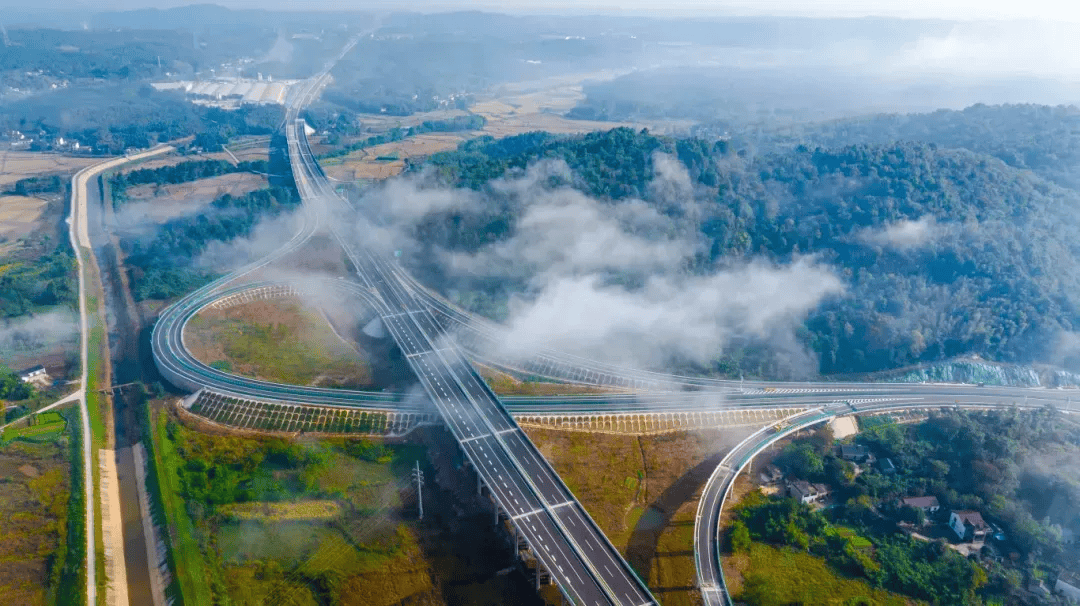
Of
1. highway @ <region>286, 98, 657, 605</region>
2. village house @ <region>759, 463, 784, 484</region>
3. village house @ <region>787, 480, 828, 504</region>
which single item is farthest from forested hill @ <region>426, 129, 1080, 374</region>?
highway @ <region>286, 98, 657, 605</region>

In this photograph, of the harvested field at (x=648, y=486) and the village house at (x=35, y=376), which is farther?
the village house at (x=35, y=376)

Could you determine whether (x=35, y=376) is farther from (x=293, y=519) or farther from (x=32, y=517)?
(x=293, y=519)

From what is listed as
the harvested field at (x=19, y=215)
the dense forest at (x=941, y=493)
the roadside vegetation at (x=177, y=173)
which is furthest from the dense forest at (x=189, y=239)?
the dense forest at (x=941, y=493)

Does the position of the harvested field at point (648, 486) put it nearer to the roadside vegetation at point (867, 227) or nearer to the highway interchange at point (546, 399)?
the highway interchange at point (546, 399)

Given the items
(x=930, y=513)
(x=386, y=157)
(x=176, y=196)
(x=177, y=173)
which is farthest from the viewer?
(x=386, y=157)

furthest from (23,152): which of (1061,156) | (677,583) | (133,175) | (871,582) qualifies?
(1061,156)

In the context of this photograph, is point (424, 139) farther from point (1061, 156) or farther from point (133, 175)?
point (1061, 156)

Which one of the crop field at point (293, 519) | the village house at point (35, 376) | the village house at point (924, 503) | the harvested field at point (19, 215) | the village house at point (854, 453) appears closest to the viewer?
the crop field at point (293, 519)

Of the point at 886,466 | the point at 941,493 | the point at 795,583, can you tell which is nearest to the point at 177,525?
the point at 795,583
